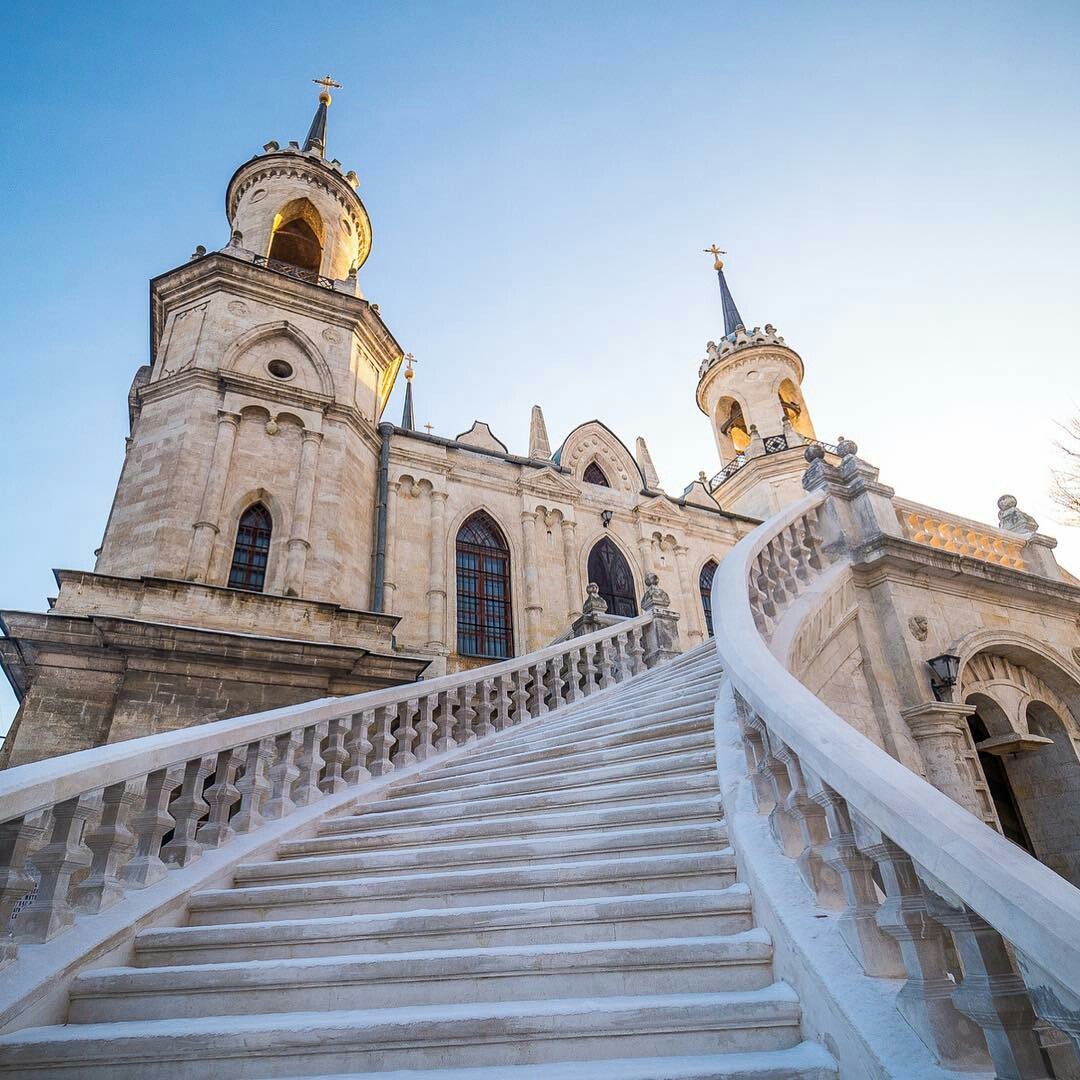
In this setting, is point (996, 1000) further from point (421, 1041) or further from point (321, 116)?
point (321, 116)

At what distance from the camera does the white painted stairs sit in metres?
2.81

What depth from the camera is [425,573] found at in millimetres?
15758

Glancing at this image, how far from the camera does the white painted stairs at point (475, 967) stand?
9.23ft

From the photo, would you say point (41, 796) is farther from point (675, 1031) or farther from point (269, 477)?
point (269, 477)

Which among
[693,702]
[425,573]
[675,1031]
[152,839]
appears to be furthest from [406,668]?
[675,1031]

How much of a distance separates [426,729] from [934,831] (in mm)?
6272

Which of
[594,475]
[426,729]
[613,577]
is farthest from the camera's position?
[594,475]

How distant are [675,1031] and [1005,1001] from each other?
138cm

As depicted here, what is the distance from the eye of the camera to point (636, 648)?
1109cm

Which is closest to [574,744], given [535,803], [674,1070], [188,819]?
[535,803]

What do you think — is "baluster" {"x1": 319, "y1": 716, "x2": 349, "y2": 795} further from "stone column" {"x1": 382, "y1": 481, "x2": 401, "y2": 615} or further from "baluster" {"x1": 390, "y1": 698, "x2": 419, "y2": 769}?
"stone column" {"x1": 382, "y1": 481, "x2": 401, "y2": 615}

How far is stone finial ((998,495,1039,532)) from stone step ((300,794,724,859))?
8.56 metres

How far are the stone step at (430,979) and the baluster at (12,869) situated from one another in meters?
0.39

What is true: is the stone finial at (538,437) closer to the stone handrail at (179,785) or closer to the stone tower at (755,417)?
the stone tower at (755,417)
